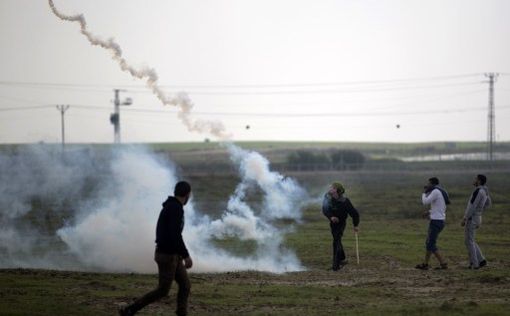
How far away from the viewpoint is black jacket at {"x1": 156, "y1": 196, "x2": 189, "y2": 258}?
14312mm

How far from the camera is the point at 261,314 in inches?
609

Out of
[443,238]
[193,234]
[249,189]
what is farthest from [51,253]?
[249,189]

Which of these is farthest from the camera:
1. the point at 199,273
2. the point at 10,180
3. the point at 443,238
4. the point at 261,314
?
the point at 10,180

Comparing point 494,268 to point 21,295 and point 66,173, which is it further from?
point 66,173

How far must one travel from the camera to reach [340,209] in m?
23.7

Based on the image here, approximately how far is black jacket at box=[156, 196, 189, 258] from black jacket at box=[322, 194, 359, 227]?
32.5ft

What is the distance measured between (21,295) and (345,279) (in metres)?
7.99

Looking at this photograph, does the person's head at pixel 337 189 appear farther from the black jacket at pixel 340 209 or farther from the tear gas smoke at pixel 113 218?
the tear gas smoke at pixel 113 218

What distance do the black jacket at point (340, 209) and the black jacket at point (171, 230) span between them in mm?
9899

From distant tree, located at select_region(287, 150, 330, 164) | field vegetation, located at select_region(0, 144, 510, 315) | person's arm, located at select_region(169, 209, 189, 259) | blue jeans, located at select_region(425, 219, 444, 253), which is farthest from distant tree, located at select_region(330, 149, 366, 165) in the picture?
person's arm, located at select_region(169, 209, 189, 259)

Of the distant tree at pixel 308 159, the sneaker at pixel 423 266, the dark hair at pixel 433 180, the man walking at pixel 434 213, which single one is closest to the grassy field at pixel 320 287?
the sneaker at pixel 423 266

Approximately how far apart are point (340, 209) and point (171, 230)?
10122mm

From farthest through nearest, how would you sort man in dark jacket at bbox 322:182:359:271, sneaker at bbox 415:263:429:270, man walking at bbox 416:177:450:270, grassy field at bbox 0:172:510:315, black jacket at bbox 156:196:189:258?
man in dark jacket at bbox 322:182:359:271 → man walking at bbox 416:177:450:270 → sneaker at bbox 415:263:429:270 → grassy field at bbox 0:172:510:315 → black jacket at bbox 156:196:189:258

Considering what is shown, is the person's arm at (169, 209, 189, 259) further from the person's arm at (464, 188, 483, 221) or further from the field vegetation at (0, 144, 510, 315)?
the person's arm at (464, 188, 483, 221)
